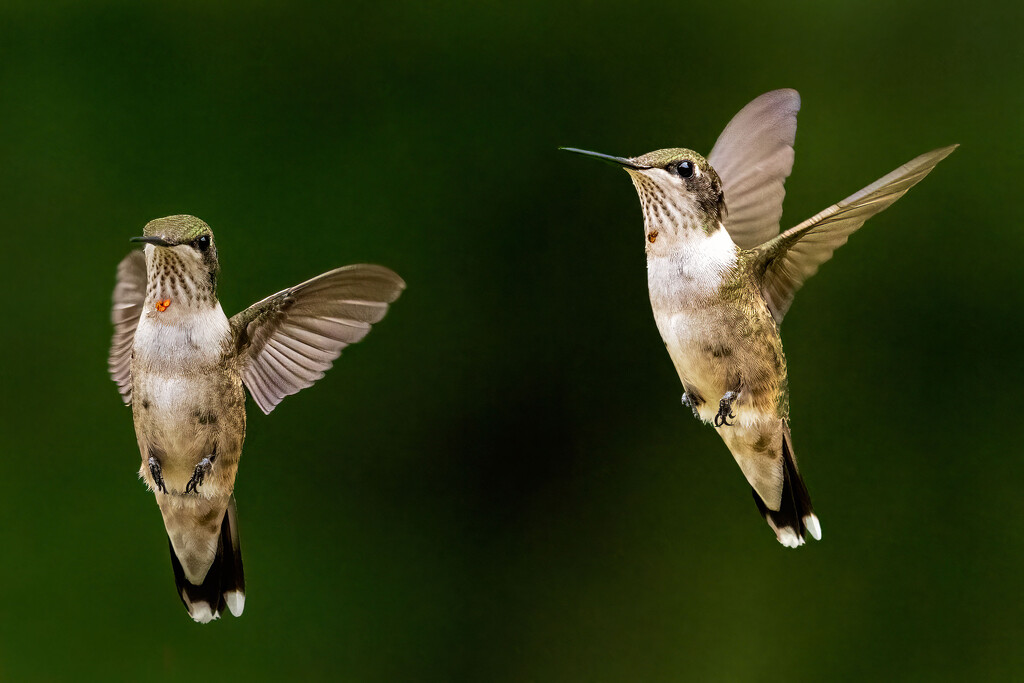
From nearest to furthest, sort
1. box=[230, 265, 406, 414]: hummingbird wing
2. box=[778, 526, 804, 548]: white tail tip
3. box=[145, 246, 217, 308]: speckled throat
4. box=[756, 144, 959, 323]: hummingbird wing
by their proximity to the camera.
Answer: box=[756, 144, 959, 323]: hummingbird wing → box=[145, 246, 217, 308]: speckled throat → box=[230, 265, 406, 414]: hummingbird wing → box=[778, 526, 804, 548]: white tail tip

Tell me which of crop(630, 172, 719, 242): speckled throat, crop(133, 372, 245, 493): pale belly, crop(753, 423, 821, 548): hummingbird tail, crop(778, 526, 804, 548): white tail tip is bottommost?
crop(778, 526, 804, 548): white tail tip

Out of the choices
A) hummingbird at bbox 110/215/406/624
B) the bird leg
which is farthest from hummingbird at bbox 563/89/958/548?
the bird leg

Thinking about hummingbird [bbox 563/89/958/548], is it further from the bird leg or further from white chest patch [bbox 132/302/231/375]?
the bird leg

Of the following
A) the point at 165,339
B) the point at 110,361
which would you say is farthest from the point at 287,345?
the point at 110,361

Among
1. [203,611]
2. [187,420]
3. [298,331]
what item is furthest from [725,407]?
[203,611]

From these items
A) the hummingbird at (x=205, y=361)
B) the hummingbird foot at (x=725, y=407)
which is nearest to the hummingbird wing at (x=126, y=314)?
the hummingbird at (x=205, y=361)

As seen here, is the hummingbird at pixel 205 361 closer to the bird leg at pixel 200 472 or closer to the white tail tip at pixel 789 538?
the bird leg at pixel 200 472

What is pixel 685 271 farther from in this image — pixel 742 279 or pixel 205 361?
pixel 205 361
